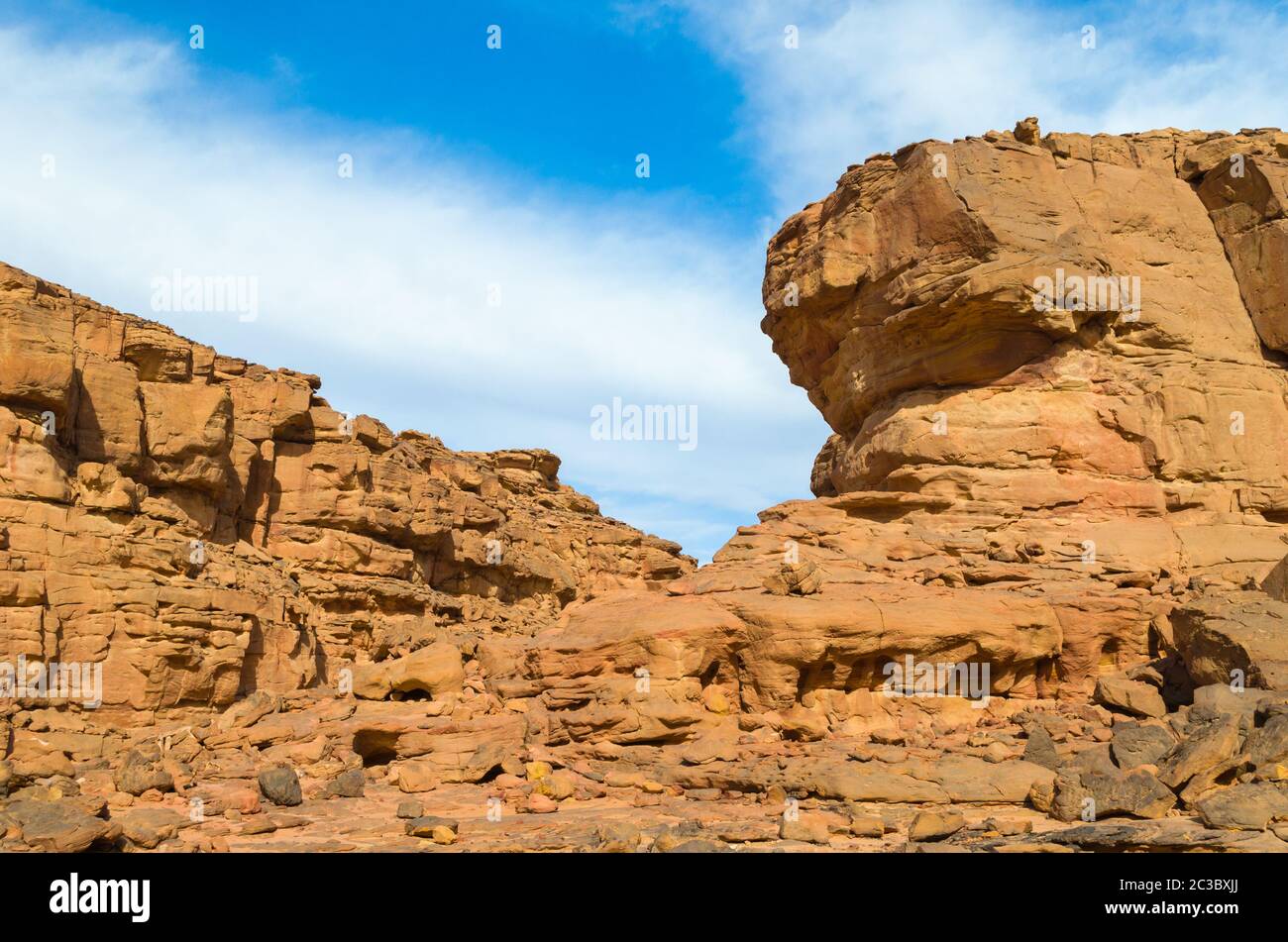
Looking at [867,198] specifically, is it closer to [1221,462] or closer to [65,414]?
[1221,462]

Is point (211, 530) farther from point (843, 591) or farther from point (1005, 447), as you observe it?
point (1005, 447)

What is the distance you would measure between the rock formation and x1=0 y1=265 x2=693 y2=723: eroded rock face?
91 mm

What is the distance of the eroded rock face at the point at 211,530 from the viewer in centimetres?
2164

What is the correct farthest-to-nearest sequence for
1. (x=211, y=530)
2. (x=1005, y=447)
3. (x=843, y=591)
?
(x=211, y=530) < (x=1005, y=447) < (x=843, y=591)

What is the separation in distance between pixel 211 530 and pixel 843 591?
17.4m

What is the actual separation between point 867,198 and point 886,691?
12.0 meters

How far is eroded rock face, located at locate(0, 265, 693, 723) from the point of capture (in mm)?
21641

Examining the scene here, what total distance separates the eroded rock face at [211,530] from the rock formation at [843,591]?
0.30ft

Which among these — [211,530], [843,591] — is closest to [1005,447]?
[843,591]

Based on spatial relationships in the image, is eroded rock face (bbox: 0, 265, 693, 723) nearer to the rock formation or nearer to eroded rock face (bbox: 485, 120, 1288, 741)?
the rock formation

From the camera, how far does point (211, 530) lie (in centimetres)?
2778

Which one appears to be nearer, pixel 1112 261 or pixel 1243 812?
pixel 1243 812
